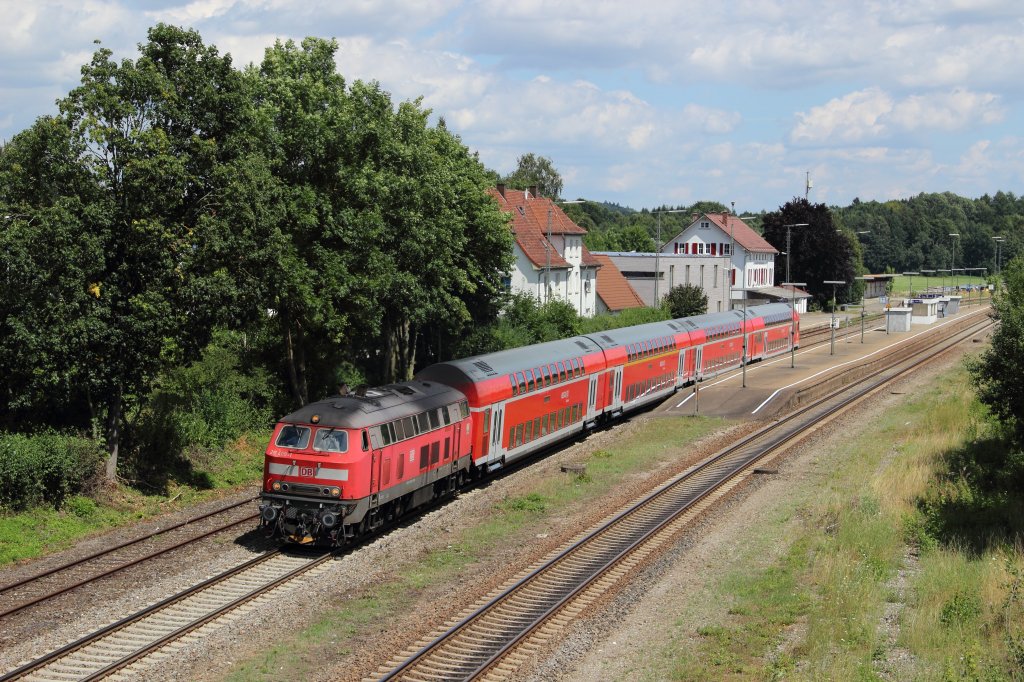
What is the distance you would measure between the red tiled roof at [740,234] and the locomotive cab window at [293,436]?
93.3 m

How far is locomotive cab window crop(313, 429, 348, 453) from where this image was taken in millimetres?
24375

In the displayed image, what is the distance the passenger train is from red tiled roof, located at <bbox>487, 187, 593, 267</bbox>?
2154 cm

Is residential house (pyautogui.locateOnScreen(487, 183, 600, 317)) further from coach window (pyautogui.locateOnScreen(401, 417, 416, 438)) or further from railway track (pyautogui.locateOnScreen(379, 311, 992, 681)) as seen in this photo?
coach window (pyautogui.locateOnScreen(401, 417, 416, 438))

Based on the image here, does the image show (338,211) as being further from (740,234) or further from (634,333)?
(740,234)

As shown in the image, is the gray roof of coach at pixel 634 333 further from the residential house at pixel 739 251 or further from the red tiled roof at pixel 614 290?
the residential house at pixel 739 251

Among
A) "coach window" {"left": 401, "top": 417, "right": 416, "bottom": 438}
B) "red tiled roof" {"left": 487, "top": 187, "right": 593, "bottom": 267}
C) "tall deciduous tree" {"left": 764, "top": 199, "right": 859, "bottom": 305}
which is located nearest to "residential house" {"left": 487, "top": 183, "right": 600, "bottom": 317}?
"red tiled roof" {"left": 487, "top": 187, "right": 593, "bottom": 267}

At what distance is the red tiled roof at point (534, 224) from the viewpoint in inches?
2876

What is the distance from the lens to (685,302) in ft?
266

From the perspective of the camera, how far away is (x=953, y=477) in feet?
112

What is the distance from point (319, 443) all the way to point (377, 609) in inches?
201

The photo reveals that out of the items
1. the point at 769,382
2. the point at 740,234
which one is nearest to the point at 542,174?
the point at 740,234

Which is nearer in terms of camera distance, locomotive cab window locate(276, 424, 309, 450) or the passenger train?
the passenger train

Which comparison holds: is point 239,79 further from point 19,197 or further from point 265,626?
point 265,626

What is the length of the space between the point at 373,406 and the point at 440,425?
3.64 metres
